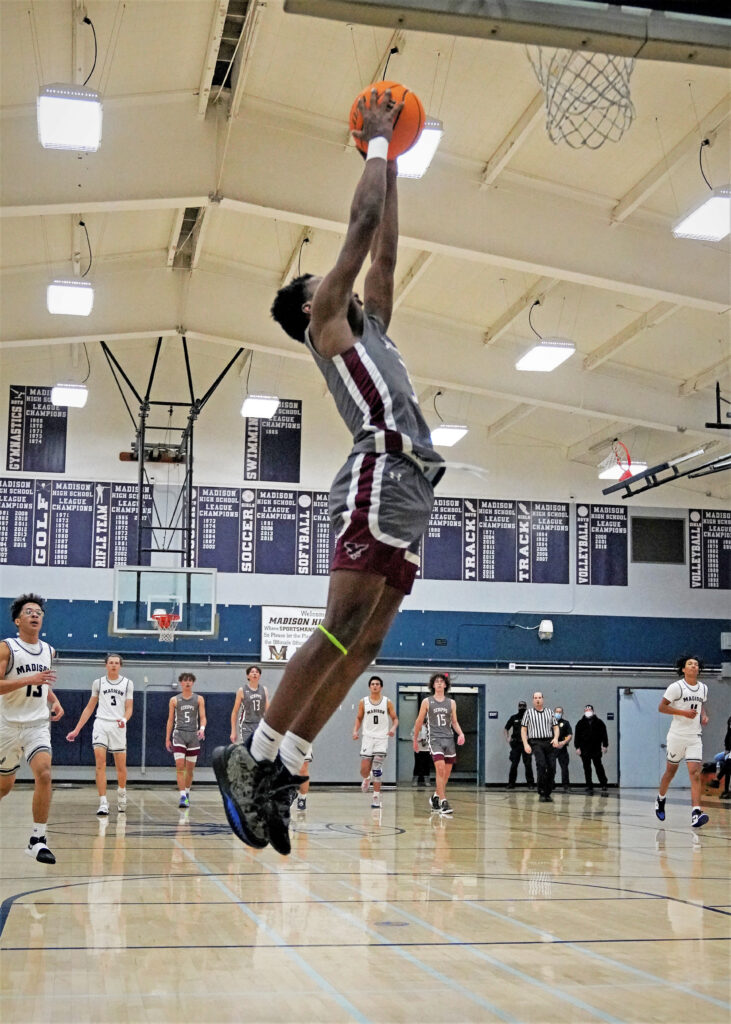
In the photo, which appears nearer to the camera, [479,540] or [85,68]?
[85,68]

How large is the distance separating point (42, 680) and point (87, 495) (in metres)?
14.8

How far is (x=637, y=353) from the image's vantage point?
19109mm

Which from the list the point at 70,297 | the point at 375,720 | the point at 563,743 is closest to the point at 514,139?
the point at 70,297

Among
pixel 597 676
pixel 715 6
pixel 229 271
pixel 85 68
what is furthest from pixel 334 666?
pixel 597 676

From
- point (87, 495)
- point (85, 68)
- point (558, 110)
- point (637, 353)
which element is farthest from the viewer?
point (87, 495)

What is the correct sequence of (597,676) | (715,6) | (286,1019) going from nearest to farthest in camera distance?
(286,1019), (715,6), (597,676)

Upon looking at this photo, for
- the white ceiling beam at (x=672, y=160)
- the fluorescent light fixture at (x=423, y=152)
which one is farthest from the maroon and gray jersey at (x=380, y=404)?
the white ceiling beam at (x=672, y=160)

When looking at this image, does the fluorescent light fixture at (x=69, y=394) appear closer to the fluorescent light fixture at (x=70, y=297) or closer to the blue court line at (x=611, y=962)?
the fluorescent light fixture at (x=70, y=297)

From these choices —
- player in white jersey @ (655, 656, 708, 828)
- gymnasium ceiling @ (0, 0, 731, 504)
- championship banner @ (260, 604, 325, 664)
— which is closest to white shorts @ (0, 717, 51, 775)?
gymnasium ceiling @ (0, 0, 731, 504)

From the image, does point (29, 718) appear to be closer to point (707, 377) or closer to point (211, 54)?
point (211, 54)

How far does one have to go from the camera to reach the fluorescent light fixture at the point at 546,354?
16.7 m

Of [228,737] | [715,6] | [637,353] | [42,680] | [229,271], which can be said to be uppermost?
[229,271]

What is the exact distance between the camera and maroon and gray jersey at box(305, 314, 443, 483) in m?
4.08

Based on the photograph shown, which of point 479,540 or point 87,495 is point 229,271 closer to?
point 87,495
